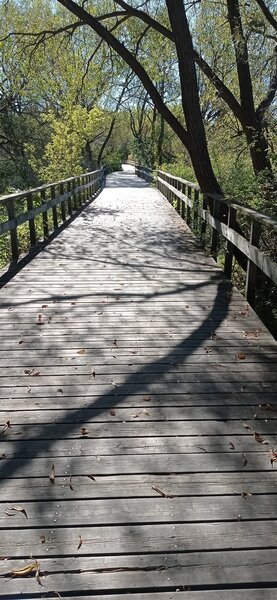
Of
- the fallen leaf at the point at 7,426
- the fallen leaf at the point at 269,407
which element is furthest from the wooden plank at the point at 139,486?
the fallen leaf at the point at 269,407

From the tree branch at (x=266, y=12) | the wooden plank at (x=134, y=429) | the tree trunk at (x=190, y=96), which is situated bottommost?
the wooden plank at (x=134, y=429)

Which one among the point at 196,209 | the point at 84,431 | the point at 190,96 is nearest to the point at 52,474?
the point at 84,431

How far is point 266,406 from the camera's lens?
136 inches

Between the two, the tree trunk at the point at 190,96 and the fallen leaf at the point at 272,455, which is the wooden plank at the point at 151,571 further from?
the tree trunk at the point at 190,96

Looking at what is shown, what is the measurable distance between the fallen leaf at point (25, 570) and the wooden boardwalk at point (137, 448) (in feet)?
0.03

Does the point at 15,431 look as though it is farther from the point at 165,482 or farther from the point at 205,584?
the point at 205,584

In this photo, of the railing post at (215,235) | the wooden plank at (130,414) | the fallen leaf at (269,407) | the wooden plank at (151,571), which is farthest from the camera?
the railing post at (215,235)

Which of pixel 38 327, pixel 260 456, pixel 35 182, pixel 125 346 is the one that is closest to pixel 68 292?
pixel 38 327

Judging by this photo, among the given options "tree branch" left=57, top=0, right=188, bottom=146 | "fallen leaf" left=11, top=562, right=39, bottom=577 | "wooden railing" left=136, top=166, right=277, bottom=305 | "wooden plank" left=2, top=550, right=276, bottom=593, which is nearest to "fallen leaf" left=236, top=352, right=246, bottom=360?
"wooden railing" left=136, top=166, right=277, bottom=305

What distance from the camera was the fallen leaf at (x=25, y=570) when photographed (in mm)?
2131

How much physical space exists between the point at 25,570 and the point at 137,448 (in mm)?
991

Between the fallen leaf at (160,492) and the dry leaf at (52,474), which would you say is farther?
the dry leaf at (52,474)

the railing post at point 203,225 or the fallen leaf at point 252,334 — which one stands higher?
the railing post at point 203,225

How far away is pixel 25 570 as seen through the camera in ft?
7.04
